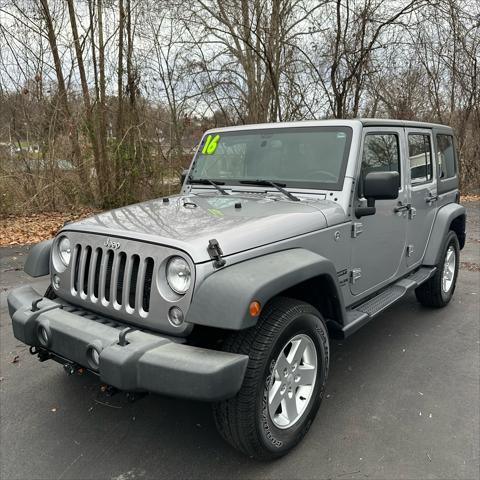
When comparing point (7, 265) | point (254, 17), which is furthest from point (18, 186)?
point (254, 17)

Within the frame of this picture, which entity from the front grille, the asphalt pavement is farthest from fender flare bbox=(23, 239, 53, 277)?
the asphalt pavement

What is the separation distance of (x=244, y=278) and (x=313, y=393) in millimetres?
966

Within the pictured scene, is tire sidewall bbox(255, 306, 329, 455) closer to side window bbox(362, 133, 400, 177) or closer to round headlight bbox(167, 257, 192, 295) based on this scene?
round headlight bbox(167, 257, 192, 295)

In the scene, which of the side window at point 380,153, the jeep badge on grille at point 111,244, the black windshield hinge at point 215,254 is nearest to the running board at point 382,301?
the side window at point 380,153

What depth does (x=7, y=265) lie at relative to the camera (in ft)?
22.0

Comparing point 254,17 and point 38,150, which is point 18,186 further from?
point 254,17

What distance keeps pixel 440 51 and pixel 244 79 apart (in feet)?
20.5

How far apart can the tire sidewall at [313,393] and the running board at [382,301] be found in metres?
0.35

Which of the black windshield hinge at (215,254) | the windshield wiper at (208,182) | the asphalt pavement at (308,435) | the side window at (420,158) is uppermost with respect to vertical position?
the side window at (420,158)

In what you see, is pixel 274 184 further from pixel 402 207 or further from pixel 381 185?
pixel 402 207

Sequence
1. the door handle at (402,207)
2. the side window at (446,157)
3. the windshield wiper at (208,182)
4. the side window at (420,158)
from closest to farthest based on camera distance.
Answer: the windshield wiper at (208,182), the door handle at (402,207), the side window at (420,158), the side window at (446,157)

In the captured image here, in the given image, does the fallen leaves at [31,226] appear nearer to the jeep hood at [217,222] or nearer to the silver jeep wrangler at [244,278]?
the silver jeep wrangler at [244,278]

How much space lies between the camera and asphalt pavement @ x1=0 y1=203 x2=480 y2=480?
248 centimetres

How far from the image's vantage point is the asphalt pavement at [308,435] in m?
2.48
